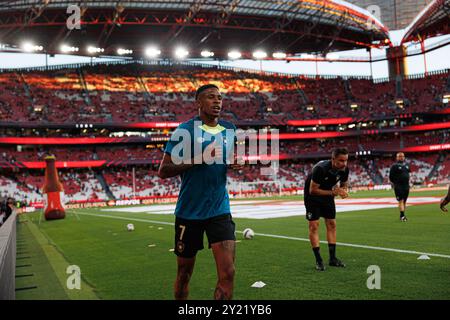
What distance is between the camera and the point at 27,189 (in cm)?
5288

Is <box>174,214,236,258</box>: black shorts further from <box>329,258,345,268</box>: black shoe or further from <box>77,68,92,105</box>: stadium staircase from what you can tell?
<box>77,68,92,105</box>: stadium staircase

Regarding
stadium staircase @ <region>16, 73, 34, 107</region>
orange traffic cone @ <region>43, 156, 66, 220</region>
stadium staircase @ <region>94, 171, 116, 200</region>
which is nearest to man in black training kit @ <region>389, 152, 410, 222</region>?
orange traffic cone @ <region>43, 156, 66, 220</region>

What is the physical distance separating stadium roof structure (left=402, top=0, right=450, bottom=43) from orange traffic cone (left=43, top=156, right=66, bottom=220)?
161ft

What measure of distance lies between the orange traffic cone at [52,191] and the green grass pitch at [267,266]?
11.3 m

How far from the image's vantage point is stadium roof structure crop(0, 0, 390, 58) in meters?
49.1

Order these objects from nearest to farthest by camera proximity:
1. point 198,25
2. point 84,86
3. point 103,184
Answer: point 198,25
point 103,184
point 84,86

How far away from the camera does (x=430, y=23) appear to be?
6350cm

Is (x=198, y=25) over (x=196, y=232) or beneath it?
over

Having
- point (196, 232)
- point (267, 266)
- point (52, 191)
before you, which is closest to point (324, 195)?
point (267, 266)

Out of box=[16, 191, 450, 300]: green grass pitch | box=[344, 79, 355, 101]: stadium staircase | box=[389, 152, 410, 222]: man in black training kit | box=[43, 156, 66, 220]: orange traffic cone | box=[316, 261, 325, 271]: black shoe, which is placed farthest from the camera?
box=[344, 79, 355, 101]: stadium staircase

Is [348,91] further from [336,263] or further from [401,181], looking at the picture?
[336,263]

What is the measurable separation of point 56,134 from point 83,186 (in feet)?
36.1

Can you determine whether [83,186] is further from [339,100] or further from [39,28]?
[339,100]

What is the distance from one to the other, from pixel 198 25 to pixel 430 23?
108ft
